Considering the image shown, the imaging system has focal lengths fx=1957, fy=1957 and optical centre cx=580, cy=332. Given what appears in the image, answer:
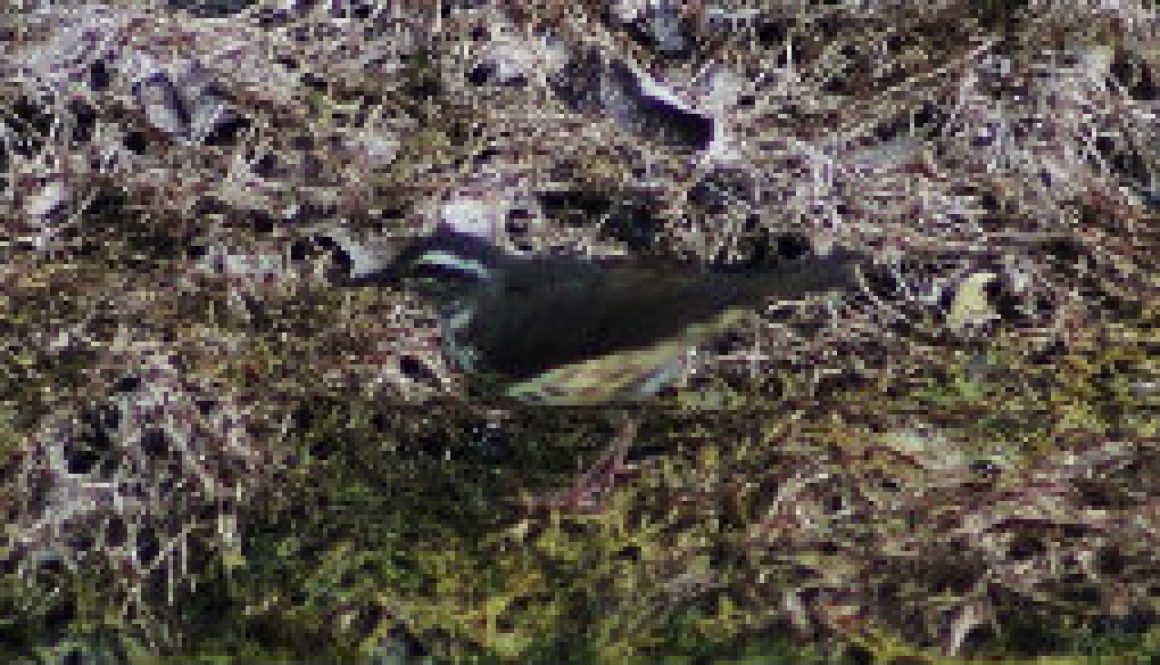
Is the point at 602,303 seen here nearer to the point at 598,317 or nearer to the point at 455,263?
the point at 598,317

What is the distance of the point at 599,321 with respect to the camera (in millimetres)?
4316

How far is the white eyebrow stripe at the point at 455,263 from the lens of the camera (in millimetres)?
4723

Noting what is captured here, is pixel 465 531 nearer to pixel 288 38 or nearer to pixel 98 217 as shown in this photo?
pixel 98 217

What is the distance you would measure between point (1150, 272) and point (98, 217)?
9.01 feet

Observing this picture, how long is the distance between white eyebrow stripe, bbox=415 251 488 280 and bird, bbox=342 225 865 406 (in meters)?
0.04

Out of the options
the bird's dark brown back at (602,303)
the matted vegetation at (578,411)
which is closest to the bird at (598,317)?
the bird's dark brown back at (602,303)

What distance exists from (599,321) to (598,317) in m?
0.01

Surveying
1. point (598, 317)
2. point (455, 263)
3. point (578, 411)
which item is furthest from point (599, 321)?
point (455, 263)

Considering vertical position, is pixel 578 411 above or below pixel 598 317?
below

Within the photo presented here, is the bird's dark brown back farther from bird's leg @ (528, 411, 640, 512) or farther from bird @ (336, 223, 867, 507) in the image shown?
bird's leg @ (528, 411, 640, 512)

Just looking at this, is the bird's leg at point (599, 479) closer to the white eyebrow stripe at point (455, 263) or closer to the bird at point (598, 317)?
the bird at point (598, 317)

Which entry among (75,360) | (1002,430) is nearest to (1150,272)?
(1002,430)

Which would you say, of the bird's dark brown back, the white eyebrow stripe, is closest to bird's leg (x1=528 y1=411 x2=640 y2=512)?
the bird's dark brown back

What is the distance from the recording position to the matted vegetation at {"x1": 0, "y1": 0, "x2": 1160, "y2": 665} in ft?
13.2
